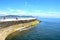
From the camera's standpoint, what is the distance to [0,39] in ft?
113

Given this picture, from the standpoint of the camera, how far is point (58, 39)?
4422 centimetres

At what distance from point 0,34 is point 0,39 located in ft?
6.30

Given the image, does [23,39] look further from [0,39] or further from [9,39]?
[0,39]

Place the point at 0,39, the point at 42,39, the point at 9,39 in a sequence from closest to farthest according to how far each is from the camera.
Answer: the point at 0,39
the point at 9,39
the point at 42,39

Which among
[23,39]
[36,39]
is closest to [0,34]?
[23,39]

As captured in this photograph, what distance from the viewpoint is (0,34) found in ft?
118

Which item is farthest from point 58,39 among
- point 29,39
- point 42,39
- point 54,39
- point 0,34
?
point 0,34

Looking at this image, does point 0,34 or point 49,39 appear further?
point 49,39

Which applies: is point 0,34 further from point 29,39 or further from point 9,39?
point 29,39

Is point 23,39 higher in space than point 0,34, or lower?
lower

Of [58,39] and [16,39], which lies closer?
[16,39]

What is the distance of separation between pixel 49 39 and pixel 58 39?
276 centimetres

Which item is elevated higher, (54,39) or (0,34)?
(0,34)

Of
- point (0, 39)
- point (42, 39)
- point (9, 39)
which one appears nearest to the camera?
point (0, 39)
